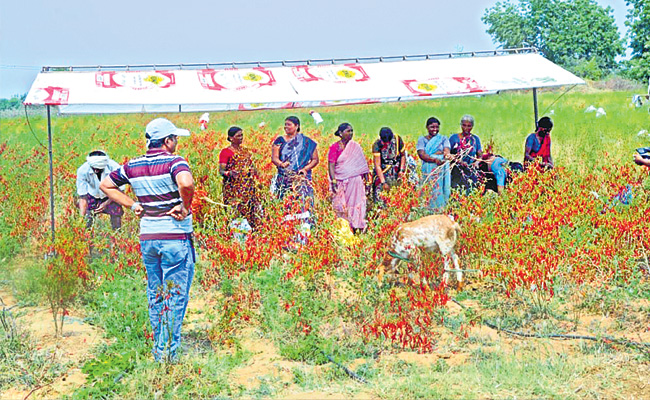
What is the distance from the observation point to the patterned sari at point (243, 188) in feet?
21.6

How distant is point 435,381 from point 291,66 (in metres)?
4.70

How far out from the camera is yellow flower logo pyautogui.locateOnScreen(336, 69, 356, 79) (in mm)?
7414

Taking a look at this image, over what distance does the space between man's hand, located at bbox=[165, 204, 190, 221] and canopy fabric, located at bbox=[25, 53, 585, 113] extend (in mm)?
2527

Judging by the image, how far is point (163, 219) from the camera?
3.95 m

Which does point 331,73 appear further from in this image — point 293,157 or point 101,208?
point 101,208

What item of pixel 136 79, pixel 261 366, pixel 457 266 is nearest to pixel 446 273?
pixel 457 266

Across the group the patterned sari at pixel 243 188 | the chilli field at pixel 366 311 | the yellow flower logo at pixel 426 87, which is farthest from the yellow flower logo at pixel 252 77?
the yellow flower logo at pixel 426 87

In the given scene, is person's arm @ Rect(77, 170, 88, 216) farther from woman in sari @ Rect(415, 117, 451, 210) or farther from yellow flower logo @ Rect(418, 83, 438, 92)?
yellow flower logo @ Rect(418, 83, 438, 92)

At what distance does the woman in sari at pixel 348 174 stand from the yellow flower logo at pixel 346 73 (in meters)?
0.61

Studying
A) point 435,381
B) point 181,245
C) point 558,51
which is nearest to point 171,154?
point 181,245

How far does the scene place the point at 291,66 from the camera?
755 cm

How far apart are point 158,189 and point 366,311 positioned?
5.93ft

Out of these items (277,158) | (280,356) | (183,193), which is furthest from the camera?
(277,158)

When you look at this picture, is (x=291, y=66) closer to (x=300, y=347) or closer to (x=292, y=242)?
(x=292, y=242)
